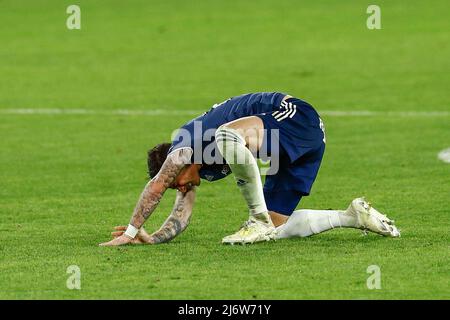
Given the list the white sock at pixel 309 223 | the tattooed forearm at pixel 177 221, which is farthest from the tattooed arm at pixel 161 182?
the white sock at pixel 309 223

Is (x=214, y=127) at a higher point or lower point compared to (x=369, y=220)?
higher

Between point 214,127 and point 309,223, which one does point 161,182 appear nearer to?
point 214,127

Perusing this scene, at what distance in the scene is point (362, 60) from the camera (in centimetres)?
3177

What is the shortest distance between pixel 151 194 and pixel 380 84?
55.2ft

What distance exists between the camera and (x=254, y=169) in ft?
36.9

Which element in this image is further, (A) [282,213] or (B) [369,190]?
(B) [369,190]

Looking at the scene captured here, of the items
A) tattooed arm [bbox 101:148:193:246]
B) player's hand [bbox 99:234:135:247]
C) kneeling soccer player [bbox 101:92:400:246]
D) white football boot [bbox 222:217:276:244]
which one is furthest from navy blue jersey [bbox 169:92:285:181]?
player's hand [bbox 99:234:135:247]

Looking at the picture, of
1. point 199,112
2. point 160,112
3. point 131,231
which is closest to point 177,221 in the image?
point 131,231

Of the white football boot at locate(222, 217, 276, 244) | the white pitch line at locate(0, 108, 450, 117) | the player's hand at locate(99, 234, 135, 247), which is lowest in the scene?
the white pitch line at locate(0, 108, 450, 117)

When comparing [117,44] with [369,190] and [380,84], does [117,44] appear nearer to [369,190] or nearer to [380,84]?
[380,84]

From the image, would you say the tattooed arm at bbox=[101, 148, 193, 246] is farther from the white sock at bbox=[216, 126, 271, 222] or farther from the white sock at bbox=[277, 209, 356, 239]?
the white sock at bbox=[277, 209, 356, 239]

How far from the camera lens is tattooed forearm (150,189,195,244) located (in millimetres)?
11711

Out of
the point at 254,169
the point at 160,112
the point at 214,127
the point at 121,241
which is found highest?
the point at 214,127
